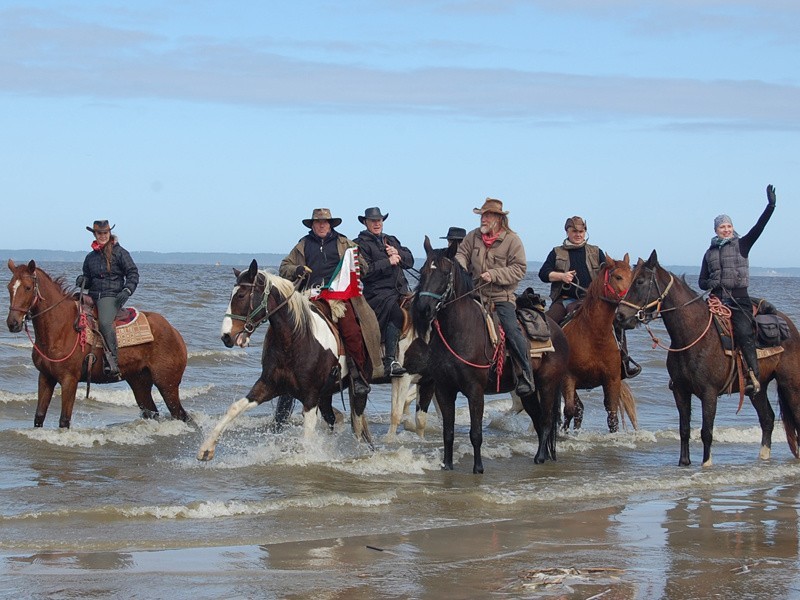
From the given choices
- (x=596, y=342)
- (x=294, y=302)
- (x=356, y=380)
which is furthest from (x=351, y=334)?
(x=596, y=342)

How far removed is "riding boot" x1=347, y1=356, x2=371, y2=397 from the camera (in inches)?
486

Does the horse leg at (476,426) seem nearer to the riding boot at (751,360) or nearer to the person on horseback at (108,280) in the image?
the riding boot at (751,360)

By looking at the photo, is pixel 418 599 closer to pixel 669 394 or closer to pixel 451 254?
pixel 451 254

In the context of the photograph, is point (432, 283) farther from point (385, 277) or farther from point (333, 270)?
point (385, 277)

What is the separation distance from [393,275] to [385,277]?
0.33 ft

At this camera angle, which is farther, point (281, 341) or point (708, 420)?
point (708, 420)

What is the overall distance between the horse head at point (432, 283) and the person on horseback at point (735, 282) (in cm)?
338

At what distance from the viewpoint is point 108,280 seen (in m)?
13.4

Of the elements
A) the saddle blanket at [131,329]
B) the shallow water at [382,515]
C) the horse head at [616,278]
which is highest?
the horse head at [616,278]

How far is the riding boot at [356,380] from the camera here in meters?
12.4

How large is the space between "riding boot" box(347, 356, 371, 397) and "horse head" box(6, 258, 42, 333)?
3.57 meters

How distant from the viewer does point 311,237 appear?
12680 millimetres

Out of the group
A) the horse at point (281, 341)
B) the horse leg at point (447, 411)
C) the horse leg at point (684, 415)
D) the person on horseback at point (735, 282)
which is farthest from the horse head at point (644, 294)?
the horse at point (281, 341)

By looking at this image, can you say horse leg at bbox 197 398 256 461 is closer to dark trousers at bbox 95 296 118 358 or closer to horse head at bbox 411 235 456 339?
horse head at bbox 411 235 456 339
